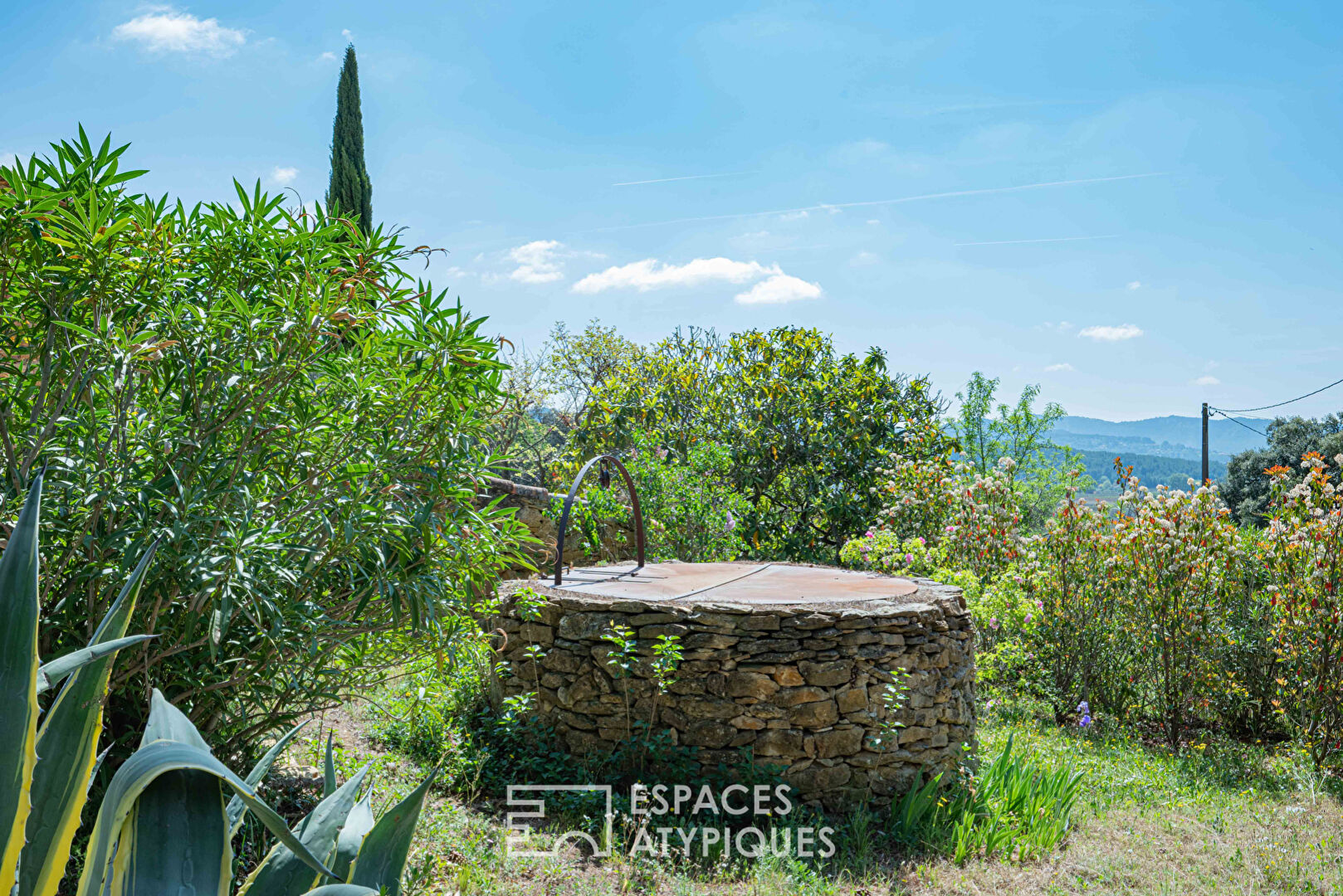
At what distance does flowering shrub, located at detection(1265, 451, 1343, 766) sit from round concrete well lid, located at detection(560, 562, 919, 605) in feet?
9.32

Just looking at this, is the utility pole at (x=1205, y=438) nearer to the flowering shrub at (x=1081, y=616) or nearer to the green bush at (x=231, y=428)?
the flowering shrub at (x=1081, y=616)

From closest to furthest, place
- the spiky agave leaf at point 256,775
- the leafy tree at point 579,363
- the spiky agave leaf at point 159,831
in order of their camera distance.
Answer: the spiky agave leaf at point 159,831 < the spiky agave leaf at point 256,775 < the leafy tree at point 579,363

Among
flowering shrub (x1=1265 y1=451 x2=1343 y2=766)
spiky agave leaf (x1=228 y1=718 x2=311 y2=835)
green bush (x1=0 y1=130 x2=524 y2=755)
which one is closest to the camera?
spiky agave leaf (x1=228 y1=718 x2=311 y2=835)

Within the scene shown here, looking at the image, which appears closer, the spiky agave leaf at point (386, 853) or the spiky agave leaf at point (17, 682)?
the spiky agave leaf at point (17, 682)

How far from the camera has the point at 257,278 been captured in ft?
8.63

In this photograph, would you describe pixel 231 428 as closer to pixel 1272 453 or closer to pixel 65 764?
pixel 65 764

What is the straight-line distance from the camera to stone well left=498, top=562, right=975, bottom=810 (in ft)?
13.1

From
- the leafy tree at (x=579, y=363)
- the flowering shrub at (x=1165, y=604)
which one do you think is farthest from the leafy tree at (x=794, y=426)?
the leafy tree at (x=579, y=363)

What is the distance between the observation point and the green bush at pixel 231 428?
7.55 ft

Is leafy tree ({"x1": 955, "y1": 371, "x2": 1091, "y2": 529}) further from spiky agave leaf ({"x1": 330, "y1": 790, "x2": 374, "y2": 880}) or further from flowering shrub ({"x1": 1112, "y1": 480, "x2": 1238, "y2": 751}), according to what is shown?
spiky agave leaf ({"x1": 330, "y1": 790, "x2": 374, "y2": 880})

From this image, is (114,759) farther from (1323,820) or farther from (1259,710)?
(1259,710)

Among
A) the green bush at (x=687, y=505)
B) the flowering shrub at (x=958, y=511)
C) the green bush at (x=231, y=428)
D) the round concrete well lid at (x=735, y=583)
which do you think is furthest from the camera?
the green bush at (x=687, y=505)

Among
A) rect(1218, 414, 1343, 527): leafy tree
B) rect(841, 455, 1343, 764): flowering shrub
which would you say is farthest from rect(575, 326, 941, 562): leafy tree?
rect(1218, 414, 1343, 527): leafy tree

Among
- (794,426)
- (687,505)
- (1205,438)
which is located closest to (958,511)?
(794,426)
